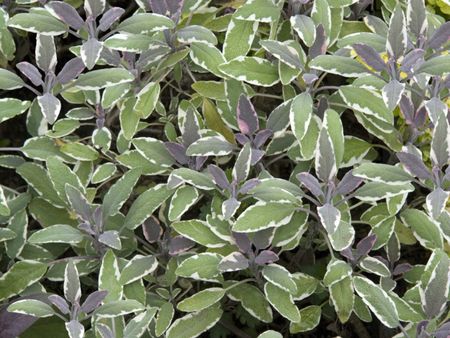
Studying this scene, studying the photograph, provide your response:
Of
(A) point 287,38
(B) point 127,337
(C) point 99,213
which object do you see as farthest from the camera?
(A) point 287,38

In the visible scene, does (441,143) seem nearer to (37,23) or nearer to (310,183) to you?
(310,183)

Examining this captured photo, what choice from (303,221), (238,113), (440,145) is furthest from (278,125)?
(440,145)

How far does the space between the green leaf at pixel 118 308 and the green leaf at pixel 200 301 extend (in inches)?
3.9

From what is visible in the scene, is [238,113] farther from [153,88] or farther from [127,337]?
[127,337]

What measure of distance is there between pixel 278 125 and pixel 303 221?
0.67 ft

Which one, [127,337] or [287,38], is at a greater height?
[287,38]

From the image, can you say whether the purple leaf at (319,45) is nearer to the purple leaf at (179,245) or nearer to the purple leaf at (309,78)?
the purple leaf at (309,78)

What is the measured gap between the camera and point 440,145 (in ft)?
4.40

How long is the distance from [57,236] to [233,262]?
348mm

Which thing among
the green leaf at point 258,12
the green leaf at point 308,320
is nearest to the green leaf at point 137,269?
the green leaf at point 308,320

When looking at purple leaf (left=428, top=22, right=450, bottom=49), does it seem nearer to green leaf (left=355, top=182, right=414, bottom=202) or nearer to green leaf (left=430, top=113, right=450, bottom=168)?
green leaf (left=430, top=113, right=450, bottom=168)

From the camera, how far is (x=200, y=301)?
141cm

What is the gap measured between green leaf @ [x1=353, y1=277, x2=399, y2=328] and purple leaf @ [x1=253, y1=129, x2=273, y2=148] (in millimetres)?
336

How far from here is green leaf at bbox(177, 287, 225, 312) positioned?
139 cm
